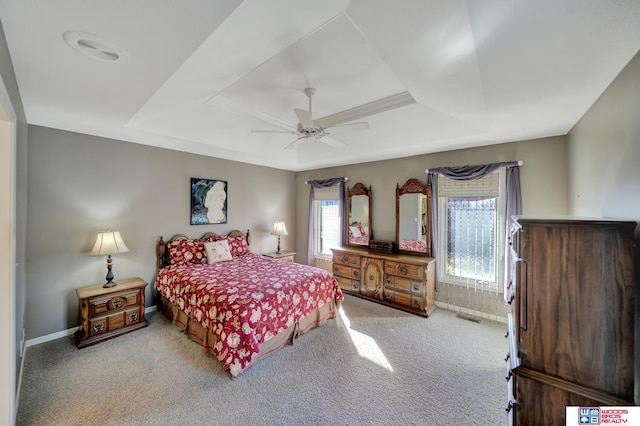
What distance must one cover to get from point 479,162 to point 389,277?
7.11ft

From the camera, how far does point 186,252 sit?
148 inches

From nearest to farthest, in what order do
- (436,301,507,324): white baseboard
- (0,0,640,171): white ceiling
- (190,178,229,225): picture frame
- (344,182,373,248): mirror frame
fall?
(0,0,640,171): white ceiling → (436,301,507,324): white baseboard → (190,178,229,225): picture frame → (344,182,373,248): mirror frame

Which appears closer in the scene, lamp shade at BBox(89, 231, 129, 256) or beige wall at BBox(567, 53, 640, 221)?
beige wall at BBox(567, 53, 640, 221)

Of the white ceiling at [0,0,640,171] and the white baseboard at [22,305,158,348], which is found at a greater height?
the white ceiling at [0,0,640,171]

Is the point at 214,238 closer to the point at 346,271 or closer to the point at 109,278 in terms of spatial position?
the point at 109,278

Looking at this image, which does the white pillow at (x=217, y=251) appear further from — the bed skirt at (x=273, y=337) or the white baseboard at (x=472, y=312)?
the white baseboard at (x=472, y=312)

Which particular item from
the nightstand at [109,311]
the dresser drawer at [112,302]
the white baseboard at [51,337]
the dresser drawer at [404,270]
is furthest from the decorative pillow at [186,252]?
the dresser drawer at [404,270]

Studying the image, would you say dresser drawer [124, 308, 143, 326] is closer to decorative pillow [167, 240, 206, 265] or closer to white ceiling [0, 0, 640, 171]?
decorative pillow [167, 240, 206, 265]

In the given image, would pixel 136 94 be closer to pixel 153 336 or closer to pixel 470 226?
pixel 153 336

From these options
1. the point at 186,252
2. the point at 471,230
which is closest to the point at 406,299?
the point at 471,230

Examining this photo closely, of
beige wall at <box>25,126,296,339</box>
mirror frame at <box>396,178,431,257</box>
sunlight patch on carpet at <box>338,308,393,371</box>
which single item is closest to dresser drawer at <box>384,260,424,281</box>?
mirror frame at <box>396,178,431,257</box>

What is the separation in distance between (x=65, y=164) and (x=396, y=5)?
395 cm

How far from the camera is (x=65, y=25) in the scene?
1.32 meters

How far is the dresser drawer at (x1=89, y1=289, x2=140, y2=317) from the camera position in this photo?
2.76m
